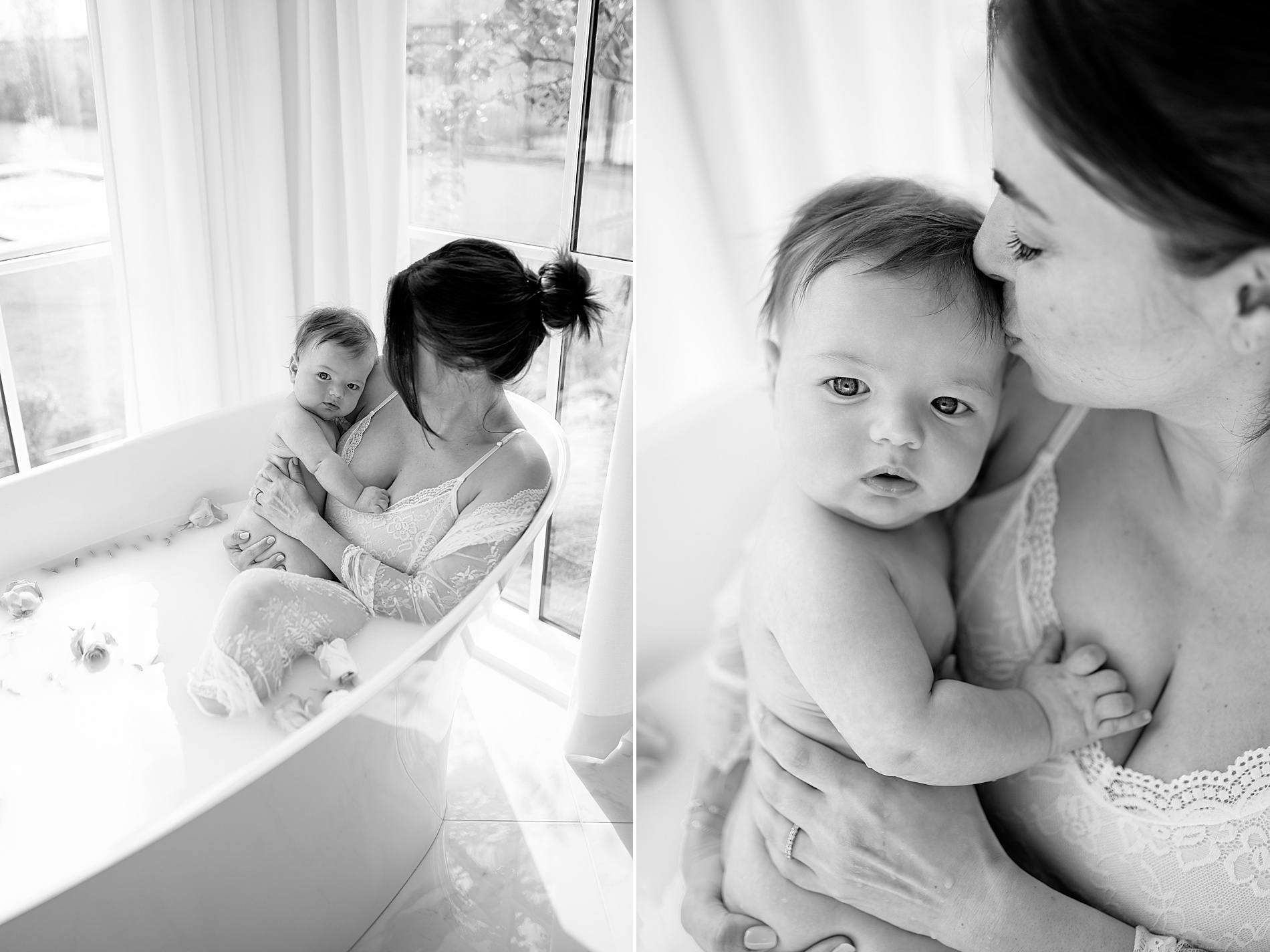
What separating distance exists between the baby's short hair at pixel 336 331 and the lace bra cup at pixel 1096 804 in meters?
1.52

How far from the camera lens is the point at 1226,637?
622 mm

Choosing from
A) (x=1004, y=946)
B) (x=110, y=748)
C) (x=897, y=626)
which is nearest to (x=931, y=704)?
(x=897, y=626)

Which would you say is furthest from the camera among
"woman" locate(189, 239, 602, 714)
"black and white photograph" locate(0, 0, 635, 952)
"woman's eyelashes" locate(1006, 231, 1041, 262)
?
"woman" locate(189, 239, 602, 714)

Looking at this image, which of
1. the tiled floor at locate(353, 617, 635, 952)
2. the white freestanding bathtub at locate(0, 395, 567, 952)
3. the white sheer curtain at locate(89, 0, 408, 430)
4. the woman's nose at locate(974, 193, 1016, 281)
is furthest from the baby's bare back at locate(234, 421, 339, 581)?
A: the woman's nose at locate(974, 193, 1016, 281)

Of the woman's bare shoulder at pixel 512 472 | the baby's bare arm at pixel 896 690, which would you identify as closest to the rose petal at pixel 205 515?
the woman's bare shoulder at pixel 512 472

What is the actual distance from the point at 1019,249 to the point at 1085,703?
1.02 feet

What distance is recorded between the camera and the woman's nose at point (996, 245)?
0.57 m

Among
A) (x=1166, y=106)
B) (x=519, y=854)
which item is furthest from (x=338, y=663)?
(x=1166, y=106)

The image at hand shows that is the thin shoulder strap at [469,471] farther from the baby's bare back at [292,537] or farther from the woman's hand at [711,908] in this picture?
the woman's hand at [711,908]

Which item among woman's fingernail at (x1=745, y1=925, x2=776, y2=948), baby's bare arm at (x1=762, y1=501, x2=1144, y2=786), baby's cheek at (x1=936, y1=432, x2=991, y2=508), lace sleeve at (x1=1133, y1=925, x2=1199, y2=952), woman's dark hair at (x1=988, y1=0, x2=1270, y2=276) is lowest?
woman's fingernail at (x1=745, y1=925, x2=776, y2=948)

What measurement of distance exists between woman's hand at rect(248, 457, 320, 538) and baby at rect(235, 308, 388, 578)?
1.3 inches

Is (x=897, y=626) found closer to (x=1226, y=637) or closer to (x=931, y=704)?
(x=931, y=704)

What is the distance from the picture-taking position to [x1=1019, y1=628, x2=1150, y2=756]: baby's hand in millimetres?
638

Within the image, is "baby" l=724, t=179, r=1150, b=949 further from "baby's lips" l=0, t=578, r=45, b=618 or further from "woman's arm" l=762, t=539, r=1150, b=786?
"baby's lips" l=0, t=578, r=45, b=618
